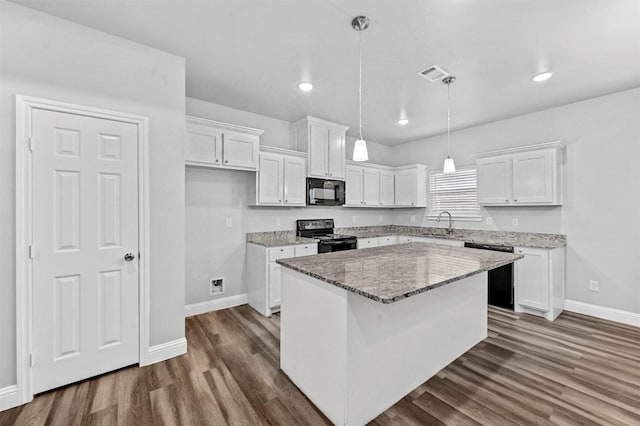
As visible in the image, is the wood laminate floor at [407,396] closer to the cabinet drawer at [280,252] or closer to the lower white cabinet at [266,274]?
the lower white cabinet at [266,274]

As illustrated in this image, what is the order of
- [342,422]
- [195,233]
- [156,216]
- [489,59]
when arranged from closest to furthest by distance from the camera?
[342,422]
[156,216]
[489,59]
[195,233]

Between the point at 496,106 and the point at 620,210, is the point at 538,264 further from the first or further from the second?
the point at 496,106

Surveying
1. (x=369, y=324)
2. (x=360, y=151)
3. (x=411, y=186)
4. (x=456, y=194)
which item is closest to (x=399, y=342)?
(x=369, y=324)

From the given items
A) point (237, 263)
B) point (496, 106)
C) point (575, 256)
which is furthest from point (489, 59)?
point (237, 263)

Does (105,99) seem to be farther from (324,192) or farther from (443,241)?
(443,241)

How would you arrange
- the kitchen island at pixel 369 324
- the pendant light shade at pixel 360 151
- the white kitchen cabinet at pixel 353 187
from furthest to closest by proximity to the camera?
the white kitchen cabinet at pixel 353 187, the pendant light shade at pixel 360 151, the kitchen island at pixel 369 324

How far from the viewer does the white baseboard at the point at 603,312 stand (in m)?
3.23

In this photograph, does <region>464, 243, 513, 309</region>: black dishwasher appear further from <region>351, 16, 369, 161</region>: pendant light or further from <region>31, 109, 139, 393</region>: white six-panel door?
<region>31, 109, 139, 393</region>: white six-panel door

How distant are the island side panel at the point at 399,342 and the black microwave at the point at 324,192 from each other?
2388mm

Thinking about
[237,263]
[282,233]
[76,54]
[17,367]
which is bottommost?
[17,367]

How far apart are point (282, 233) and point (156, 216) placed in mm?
2103

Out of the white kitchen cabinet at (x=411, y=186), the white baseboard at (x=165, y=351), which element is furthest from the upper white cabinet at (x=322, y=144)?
the white baseboard at (x=165, y=351)

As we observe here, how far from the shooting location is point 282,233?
14.3 feet

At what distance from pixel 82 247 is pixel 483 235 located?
5.05m
